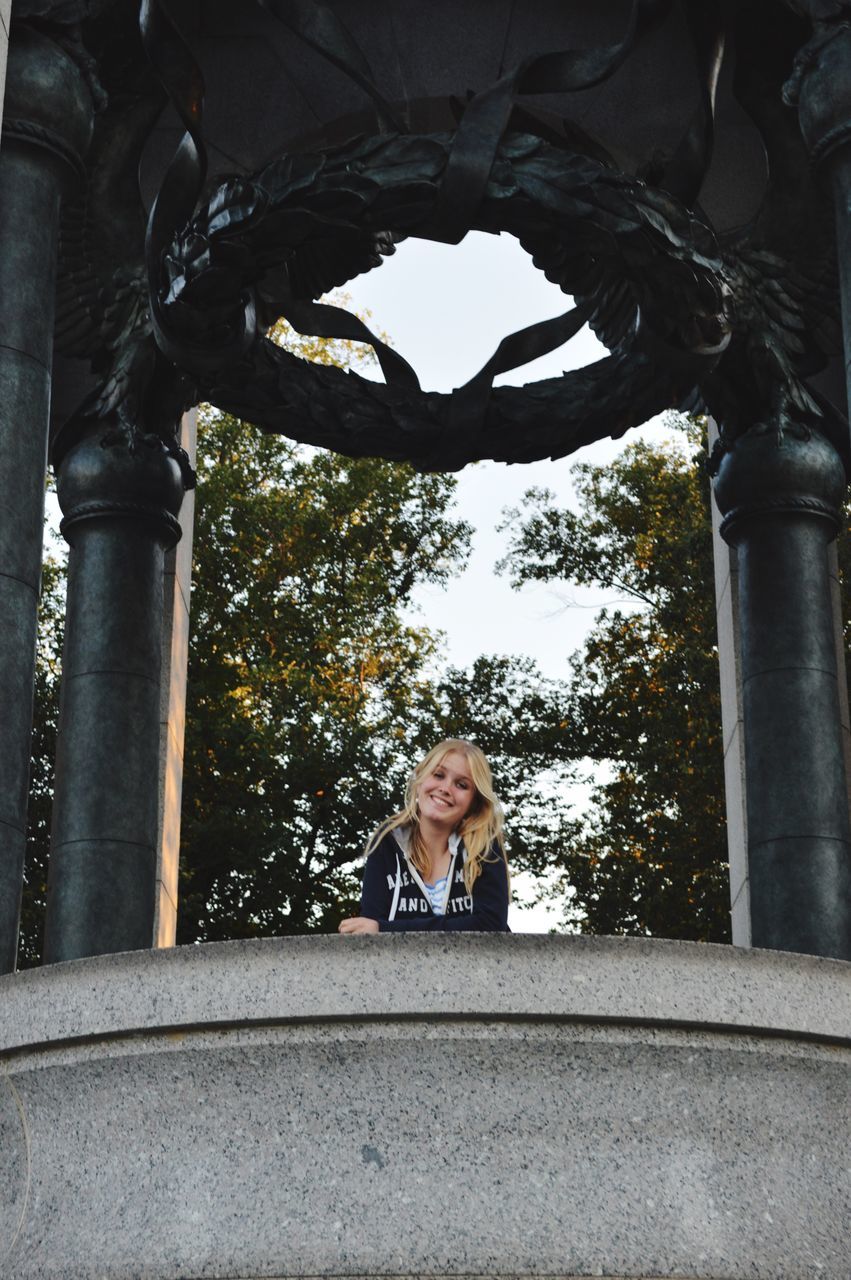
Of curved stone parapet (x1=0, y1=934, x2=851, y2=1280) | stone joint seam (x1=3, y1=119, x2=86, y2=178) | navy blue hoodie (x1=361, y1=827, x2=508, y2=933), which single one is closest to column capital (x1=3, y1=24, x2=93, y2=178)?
stone joint seam (x1=3, y1=119, x2=86, y2=178)

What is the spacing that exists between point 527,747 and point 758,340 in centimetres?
2306

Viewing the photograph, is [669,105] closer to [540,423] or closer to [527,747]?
[540,423]

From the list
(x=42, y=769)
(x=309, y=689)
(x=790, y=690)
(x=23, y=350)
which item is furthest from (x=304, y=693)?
(x=23, y=350)

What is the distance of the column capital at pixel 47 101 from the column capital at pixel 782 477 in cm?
514

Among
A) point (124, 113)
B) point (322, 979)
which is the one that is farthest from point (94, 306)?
point (322, 979)

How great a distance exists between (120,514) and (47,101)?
10.7ft

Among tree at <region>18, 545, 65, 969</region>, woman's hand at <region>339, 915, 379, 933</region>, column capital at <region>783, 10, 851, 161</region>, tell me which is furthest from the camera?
tree at <region>18, 545, 65, 969</region>

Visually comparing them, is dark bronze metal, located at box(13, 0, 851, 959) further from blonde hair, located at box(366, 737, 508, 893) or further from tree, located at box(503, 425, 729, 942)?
tree, located at box(503, 425, 729, 942)

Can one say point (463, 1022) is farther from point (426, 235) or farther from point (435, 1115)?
point (426, 235)

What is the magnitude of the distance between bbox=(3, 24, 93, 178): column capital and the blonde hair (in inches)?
192

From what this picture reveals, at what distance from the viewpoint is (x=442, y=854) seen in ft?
26.1

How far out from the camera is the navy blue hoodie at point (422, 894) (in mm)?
7672

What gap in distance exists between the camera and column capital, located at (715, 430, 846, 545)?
43.1 ft

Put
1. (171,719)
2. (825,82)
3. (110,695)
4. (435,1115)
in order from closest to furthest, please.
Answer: (435,1115), (825,82), (110,695), (171,719)
